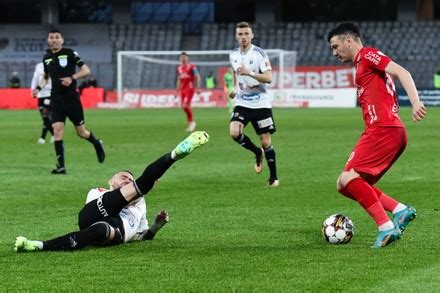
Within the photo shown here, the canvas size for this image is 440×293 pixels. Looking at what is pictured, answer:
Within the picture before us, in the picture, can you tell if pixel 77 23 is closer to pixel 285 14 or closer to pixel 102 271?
pixel 285 14

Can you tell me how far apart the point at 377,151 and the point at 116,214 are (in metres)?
2.50

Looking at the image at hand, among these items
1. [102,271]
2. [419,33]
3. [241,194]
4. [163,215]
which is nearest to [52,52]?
[241,194]

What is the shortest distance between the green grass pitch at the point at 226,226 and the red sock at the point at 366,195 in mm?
338

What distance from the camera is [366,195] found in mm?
9844

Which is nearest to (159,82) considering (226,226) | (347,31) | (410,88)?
(226,226)

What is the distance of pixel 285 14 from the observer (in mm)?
73688

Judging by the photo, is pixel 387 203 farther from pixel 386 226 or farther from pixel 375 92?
pixel 375 92

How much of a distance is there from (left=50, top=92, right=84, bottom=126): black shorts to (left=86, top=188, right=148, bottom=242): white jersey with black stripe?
8.62 m

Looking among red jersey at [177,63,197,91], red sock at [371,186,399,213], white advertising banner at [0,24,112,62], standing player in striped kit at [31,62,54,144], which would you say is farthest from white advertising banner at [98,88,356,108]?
red sock at [371,186,399,213]

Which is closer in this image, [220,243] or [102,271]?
[102,271]

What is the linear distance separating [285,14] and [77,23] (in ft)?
47.0

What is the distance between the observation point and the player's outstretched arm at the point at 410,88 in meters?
9.20

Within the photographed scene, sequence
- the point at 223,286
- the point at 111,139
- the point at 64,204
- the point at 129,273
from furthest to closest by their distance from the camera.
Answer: the point at 111,139 < the point at 64,204 < the point at 129,273 < the point at 223,286

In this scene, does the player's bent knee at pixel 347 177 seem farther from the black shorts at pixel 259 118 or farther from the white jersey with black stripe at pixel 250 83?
the black shorts at pixel 259 118
